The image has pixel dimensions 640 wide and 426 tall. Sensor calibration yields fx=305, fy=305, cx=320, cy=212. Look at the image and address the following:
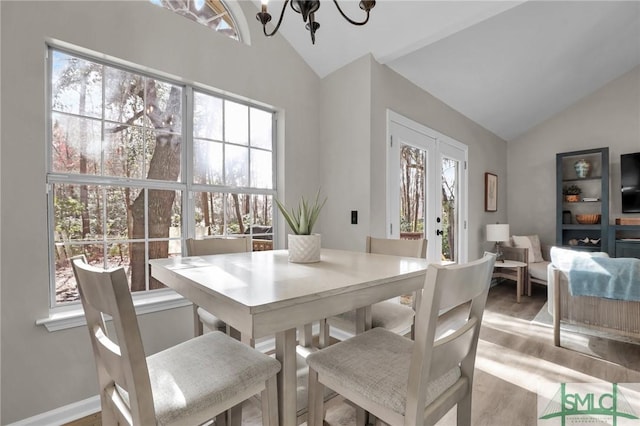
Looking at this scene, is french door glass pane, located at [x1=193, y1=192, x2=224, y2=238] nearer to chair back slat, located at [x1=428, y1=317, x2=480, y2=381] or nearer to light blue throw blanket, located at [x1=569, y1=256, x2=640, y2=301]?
chair back slat, located at [x1=428, y1=317, x2=480, y2=381]

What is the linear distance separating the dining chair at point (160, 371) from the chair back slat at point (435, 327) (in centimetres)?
45

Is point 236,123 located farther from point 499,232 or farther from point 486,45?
point 499,232

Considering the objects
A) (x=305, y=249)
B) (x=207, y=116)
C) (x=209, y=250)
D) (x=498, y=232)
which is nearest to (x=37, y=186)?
(x=209, y=250)

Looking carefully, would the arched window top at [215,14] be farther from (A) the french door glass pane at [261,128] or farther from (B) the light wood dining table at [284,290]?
(B) the light wood dining table at [284,290]

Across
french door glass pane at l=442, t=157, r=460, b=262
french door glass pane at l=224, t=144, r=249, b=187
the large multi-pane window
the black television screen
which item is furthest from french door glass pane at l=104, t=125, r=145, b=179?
the black television screen

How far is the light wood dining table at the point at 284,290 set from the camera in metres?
0.77

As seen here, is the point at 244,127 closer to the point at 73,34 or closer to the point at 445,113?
the point at 73,34

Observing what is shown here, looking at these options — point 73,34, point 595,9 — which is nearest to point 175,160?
point 73,34

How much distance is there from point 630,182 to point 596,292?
292 cm

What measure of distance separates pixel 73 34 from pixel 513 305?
4712mm

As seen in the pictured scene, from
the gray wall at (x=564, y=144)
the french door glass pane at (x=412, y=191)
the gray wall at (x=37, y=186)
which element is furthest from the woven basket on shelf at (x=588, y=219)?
the gray wall at (x=37, y=186)

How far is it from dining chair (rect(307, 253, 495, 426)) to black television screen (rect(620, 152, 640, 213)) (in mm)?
4713

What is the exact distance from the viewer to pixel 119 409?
0.89 m

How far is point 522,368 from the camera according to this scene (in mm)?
2146
